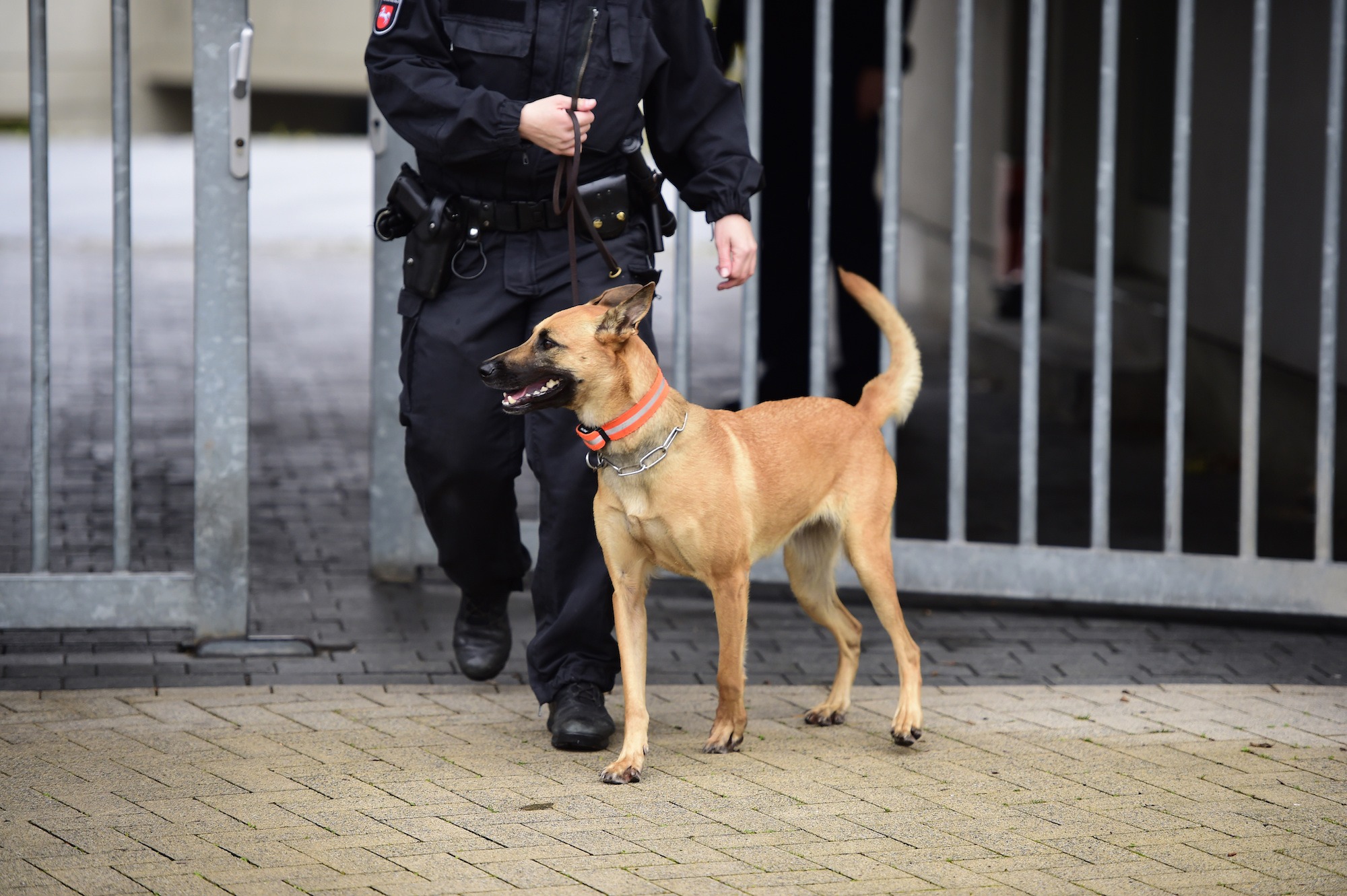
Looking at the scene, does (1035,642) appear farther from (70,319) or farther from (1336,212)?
(70,319)

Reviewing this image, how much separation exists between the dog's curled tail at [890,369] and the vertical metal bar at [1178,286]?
52.0 inches

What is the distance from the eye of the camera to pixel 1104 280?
5668mm

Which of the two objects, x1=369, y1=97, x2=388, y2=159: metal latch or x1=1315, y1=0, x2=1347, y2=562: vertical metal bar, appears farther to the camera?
x1=369, y1=97, x2=388, y2=159: metal latch

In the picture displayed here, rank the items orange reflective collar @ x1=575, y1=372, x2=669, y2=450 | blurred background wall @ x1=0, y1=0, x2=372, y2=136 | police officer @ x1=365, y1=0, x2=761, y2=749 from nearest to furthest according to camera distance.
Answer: orange reflective collar @ x1=575, y1=372, x2=669, y2=450, police officer @ x1=365, y1=0, x2=761, y2=749, blurred background wall @ x1=0, y1=0, x2=372, y2=136

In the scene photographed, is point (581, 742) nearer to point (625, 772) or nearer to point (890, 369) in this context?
point (625, 772)

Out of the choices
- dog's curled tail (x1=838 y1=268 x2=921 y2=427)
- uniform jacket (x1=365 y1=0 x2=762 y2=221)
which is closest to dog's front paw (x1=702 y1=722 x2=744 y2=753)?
dog's curled tail (x1=838 y1=268 x2=921 y2=427)

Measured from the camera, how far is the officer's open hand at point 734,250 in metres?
4.37

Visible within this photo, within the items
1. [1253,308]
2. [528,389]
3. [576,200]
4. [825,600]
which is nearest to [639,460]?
[528,389]

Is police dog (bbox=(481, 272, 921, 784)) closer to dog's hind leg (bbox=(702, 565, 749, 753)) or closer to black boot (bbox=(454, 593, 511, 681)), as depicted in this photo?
dog's hind leg (bbox=(702, 565, 749, 753))

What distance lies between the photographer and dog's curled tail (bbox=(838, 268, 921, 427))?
4.57m

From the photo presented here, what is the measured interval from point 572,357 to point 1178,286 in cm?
262

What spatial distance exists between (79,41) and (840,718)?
93.1 ft

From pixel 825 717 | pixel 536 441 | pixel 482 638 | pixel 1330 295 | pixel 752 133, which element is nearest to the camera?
pixel 536 441

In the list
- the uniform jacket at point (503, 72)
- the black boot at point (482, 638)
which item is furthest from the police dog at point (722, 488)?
the black boot at point (482, 638)
